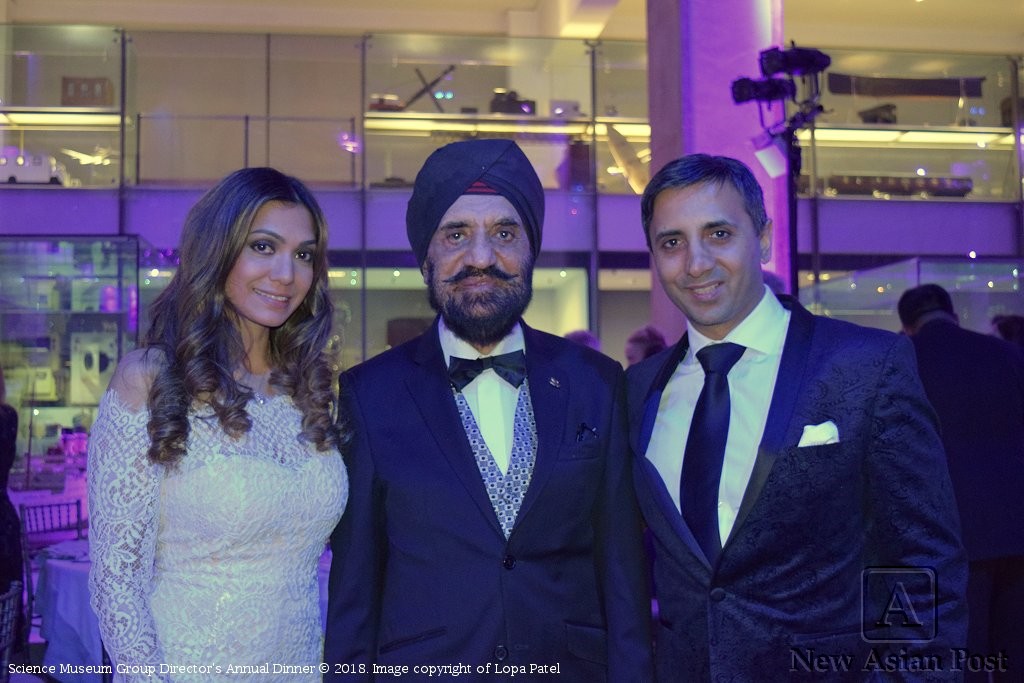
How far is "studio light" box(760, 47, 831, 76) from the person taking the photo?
5143 mm

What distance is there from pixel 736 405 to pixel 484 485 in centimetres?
56

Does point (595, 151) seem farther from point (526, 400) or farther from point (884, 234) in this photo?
point (526, 400)

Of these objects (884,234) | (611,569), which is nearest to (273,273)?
(611,569)

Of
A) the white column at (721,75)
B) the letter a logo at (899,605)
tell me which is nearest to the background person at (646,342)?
the white column at (721,75)

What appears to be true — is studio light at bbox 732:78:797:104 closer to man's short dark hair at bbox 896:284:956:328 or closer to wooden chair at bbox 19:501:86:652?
man's short dark hair at bbox 896:284:956:328

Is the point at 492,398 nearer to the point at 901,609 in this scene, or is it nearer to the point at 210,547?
the point at 210,547

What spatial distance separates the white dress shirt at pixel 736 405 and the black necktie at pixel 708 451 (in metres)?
0.03

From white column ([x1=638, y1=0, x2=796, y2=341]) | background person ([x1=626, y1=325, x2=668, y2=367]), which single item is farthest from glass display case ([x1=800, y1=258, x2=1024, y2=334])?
background person ([x1=626, y1=325, x2=668, y2=367])

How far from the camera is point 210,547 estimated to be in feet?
6.52

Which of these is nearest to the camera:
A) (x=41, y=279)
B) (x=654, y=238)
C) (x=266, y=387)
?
(x=654, y=238)

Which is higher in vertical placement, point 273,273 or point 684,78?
point 684,78

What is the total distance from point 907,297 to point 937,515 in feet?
8.51

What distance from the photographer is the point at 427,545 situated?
6.43 feet

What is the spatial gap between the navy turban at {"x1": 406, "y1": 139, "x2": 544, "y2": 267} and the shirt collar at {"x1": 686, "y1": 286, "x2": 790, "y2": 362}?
487 millimetres
